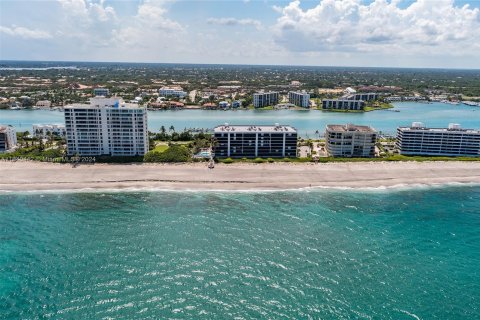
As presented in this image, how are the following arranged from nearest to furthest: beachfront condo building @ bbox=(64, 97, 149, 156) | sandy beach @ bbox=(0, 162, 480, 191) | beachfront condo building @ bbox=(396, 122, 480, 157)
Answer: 1. sandy beach @ bbox=(0, 162, 480, 191)
2. beachfront condo building @ bbox=(64, 97, 149, 156)
3. beachfront condo building @ bbox=(396, 122, 480, 157)

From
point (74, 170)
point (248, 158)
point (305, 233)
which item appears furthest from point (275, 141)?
point (74, 170)

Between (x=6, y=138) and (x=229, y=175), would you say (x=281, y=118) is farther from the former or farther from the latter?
(x=6, y=138)

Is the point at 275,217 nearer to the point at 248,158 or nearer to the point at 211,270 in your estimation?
the point at 211,270

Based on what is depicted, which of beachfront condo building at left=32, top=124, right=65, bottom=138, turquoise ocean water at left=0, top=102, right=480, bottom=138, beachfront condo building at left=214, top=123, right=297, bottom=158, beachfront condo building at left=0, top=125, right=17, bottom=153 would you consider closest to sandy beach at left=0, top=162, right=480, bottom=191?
beachfront condo building at left=214, top=123, right=297, bottom=158

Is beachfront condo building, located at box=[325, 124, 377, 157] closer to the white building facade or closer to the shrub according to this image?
the shrub

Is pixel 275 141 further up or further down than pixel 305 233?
further up
